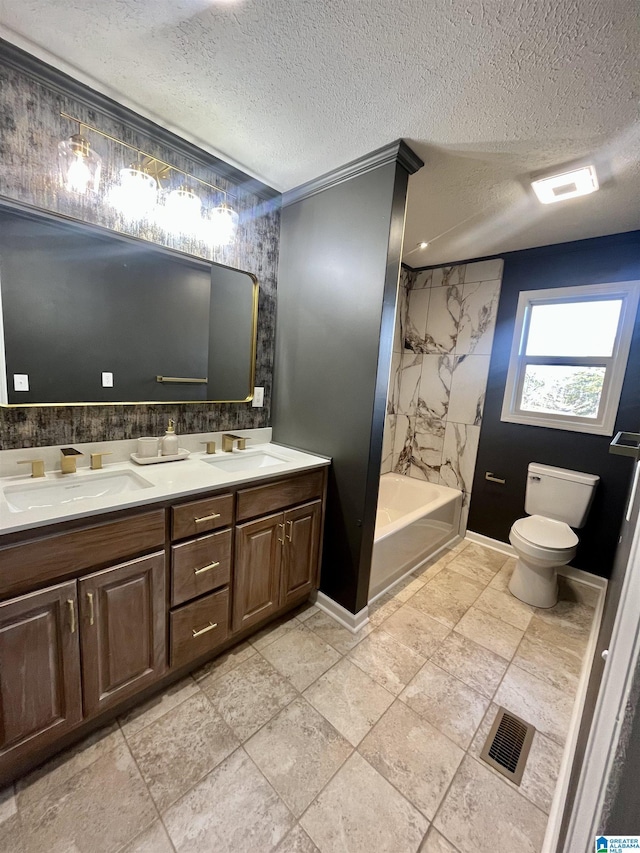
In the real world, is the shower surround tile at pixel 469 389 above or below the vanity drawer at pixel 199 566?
above

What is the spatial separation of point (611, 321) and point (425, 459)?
173cm

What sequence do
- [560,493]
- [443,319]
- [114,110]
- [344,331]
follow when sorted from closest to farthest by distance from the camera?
[114,110] < [344,331] < [560,493] < [443,319]

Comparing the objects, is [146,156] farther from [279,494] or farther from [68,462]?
[279,494]

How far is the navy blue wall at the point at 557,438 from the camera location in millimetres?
2307

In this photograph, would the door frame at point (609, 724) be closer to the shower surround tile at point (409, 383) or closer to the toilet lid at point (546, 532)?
the toilet lid at point (546, 532)

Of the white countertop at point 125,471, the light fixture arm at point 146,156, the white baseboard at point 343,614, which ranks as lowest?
the white baseboard at point 343,614

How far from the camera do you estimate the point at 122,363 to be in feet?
5.35

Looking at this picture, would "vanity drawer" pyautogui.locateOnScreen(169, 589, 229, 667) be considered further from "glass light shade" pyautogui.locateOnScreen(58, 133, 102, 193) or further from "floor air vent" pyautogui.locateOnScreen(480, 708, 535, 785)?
"glass light shade" pyautogui.locateOnScreen(58, 133, 102, 193)

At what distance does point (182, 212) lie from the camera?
68.5 inches

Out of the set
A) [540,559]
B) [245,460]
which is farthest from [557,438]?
[245,460]

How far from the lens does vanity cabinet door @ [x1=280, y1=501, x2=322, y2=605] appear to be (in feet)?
5.91

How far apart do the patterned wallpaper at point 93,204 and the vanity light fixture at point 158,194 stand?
0.03 metres

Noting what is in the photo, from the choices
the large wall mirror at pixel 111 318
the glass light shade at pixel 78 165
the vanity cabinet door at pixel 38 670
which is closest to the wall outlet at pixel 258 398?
the large wall mirror at pixel 111 318

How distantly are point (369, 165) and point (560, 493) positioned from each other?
96.4 inches
